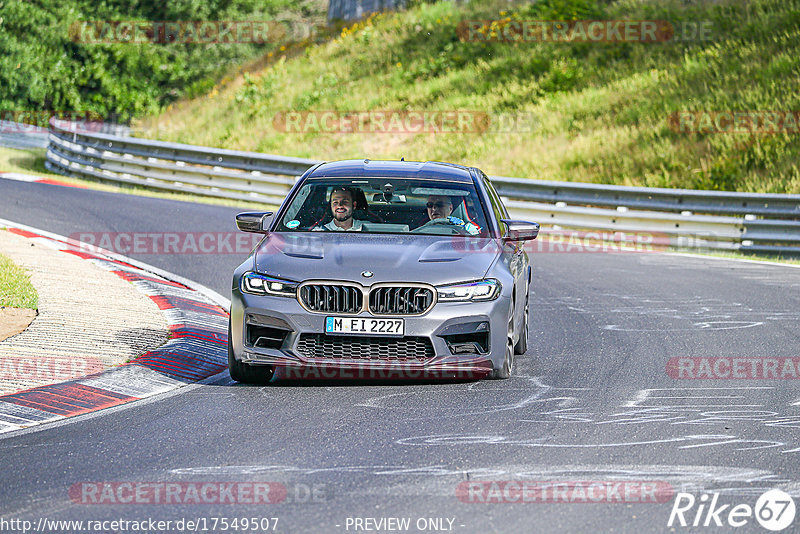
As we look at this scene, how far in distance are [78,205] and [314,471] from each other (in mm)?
14995

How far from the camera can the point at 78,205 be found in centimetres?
1969

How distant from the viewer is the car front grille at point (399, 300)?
7652mm

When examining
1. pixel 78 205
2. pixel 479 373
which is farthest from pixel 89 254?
pixel 479 373

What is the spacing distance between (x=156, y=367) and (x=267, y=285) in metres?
1.26

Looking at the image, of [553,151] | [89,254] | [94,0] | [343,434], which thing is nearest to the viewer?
[343,434]

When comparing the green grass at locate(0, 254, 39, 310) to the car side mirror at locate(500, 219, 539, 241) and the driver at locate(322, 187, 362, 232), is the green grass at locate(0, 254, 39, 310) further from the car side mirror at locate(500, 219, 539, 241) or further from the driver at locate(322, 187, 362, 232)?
the car side mirror at locate(500, 219, 539, 241)

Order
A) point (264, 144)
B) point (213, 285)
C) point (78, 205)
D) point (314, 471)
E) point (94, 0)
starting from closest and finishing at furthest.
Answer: point (314, 471) → point (213, 285) → point (78, 205) → point (264, 144) → point (94, 0)

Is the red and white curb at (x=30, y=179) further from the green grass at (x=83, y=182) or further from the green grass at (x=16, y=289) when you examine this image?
the green grass at (x=16, y=289)

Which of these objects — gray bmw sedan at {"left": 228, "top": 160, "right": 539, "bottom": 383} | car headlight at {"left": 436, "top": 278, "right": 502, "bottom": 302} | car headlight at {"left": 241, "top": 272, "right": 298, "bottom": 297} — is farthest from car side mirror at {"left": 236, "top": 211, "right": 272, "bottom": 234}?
car headlight at {"left": 436, "top": 278, "right": 502, "bottom": 302}

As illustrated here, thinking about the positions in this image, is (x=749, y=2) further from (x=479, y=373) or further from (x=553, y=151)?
(x=479, y=373)

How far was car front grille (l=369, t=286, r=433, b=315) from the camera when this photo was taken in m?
7.65

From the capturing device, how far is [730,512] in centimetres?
511

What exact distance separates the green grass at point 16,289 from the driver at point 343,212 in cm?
308

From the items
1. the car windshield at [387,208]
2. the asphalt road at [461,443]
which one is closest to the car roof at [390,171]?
the car windshield at [387,208]
